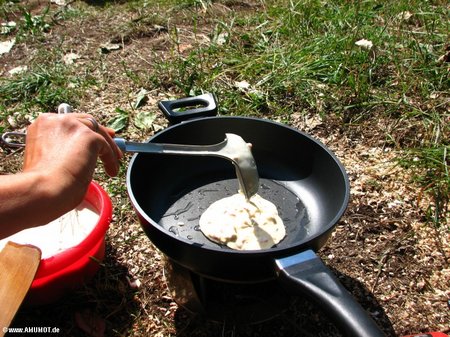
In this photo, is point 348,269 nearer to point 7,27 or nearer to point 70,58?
point 70,58

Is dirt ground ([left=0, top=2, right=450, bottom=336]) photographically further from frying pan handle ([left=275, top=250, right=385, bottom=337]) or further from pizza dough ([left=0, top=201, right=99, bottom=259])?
frying pan handle ([left=275, top=250, right=385, bottom=337])

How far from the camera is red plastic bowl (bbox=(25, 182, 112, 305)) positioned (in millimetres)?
1460

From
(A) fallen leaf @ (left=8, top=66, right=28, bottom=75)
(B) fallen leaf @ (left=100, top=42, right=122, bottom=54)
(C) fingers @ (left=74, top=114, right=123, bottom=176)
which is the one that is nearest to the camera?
(C) fingers @ (left=74, top=114, right=123, bottom=176)

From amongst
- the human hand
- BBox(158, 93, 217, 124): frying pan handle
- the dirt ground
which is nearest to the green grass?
the dirt ground

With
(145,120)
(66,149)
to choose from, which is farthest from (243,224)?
(145,120)

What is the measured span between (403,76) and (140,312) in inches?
73.9

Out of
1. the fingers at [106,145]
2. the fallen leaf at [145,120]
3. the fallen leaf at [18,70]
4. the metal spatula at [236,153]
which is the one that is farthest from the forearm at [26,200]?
the fallen leaf at [18,70]

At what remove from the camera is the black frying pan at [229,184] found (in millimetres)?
1282

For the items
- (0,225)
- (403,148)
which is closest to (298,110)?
(403,148)

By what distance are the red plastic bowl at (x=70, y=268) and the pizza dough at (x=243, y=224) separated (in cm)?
37

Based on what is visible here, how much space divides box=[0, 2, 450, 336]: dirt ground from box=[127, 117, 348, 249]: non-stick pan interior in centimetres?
22

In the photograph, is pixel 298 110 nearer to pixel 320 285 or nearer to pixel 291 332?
pixel 291 332

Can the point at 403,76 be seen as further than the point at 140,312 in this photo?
Yes

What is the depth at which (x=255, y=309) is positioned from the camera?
1459mm
